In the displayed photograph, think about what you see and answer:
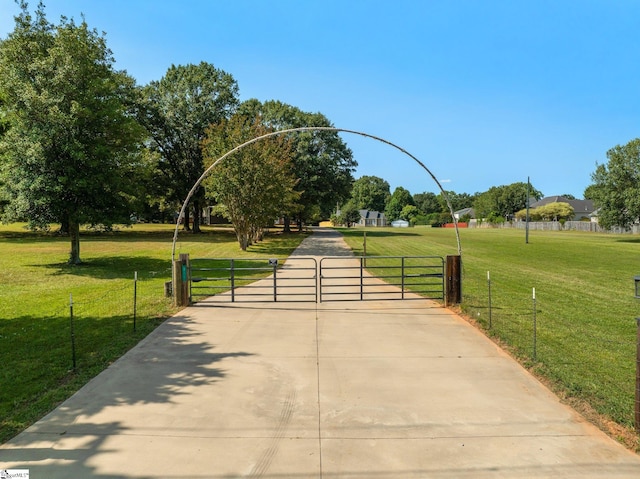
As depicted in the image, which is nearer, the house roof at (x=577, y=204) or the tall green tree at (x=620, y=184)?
the tall green tree at (x=620, y=184)

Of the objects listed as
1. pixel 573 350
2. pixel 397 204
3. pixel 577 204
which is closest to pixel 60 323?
pixel 573 350

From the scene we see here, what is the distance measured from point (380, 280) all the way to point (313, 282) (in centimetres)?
252

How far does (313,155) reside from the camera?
48688mm

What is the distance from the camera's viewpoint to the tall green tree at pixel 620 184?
132 feet

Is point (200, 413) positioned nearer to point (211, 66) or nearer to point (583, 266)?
point (583, 266)

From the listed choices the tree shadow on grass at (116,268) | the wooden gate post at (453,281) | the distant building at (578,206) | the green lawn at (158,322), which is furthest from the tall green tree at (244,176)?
the distant building at (578,206)

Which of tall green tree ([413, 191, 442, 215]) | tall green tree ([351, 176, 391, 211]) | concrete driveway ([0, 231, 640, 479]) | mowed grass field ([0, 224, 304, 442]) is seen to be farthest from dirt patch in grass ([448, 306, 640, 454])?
tall green tree ([413, 191, 442, 215])

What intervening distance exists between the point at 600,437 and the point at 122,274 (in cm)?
1726

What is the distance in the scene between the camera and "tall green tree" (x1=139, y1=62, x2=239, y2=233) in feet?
147

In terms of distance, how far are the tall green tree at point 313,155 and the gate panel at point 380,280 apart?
82.1 feet

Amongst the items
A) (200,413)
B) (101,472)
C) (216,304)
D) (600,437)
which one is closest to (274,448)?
(200,413)

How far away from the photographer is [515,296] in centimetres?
1322

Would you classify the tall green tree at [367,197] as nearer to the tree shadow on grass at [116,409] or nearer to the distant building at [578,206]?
the distant building at [578,206]

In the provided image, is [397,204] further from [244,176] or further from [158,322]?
[158,322]
